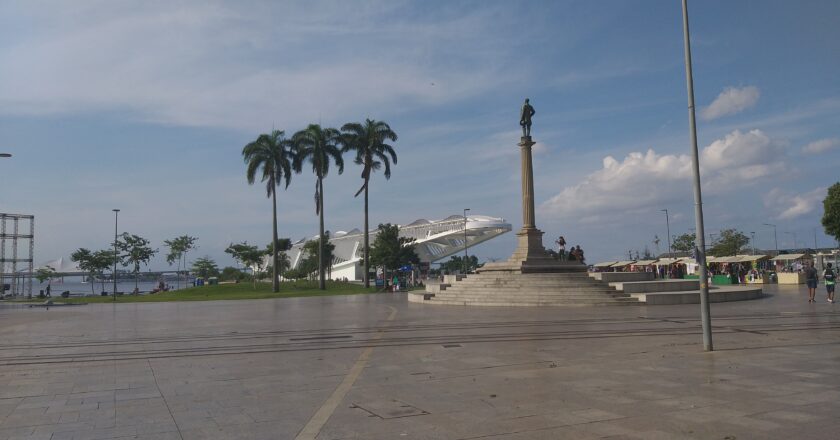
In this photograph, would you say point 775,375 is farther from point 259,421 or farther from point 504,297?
point 504,297

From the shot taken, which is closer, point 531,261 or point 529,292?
point 529,292

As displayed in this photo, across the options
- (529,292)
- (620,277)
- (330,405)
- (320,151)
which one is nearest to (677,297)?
(620,277)

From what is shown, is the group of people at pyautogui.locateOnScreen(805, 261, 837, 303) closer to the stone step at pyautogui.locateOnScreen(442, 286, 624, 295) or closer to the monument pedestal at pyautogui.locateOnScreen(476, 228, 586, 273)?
the stone step at pyautogui.locateOnScreen(442, 286, 624, 295)

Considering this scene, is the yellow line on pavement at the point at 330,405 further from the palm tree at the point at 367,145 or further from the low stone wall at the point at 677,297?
the palm tree at the point at 367,145

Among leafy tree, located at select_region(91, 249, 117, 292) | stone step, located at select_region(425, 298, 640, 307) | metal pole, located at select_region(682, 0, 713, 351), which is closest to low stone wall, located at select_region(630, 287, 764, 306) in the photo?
stone step, located at select_region(425, 298, 640, 307)

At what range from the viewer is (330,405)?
6977 mm

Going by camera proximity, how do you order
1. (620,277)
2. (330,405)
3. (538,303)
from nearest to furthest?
(330,405), (538,303), (620,277)

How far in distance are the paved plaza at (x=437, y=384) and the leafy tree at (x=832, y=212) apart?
3744 centimetres

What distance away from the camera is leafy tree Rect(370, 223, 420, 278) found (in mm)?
66000

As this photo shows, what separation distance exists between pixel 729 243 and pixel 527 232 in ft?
184

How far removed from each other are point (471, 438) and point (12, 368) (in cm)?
891

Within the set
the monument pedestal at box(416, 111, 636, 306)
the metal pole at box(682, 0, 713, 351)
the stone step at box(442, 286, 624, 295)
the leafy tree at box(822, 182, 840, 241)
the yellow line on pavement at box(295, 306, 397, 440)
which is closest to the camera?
the yellow line on pavement at box(295, 306, 397, 440)

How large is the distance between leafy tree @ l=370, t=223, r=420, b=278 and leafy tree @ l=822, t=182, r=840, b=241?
38.5 m

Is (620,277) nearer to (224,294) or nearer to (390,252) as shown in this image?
(224,294)
